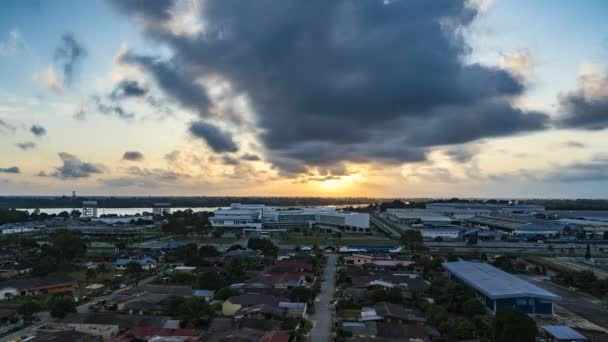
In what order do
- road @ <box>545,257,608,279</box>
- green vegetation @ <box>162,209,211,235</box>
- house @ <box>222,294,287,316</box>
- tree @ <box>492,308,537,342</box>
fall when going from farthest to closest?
green vegetation @ <box>162,209,211,235</box> < road @ <box>545,257,608,279</box> < house @ <box>222,294,287,316</box> < tree @ <box>492,308,537,342</box>

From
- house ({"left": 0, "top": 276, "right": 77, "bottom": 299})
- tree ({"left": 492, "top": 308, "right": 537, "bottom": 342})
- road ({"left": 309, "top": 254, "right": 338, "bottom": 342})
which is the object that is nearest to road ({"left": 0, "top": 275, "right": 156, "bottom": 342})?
house ({"left": 0, "top": 276, "right": 77, "bottom": 299})

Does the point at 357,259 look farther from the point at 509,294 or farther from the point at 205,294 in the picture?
the point at 205,294

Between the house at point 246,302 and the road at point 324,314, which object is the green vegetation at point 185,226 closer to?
the road at point 324,314

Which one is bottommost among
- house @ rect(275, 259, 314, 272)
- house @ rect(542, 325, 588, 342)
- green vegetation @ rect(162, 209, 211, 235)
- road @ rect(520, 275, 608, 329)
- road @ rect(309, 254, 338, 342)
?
road @ rect(520, 275, 608, 329)

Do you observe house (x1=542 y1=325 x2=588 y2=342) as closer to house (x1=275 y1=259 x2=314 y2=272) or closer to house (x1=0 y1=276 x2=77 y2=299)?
house (x1=275 y1=259 x2=314 y2=272)

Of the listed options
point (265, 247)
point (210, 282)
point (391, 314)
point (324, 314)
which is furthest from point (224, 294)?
point (265, 247)

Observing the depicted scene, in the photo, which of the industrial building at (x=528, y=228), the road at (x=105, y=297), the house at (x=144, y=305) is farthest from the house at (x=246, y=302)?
the industrial building at (x=528, y=228)
